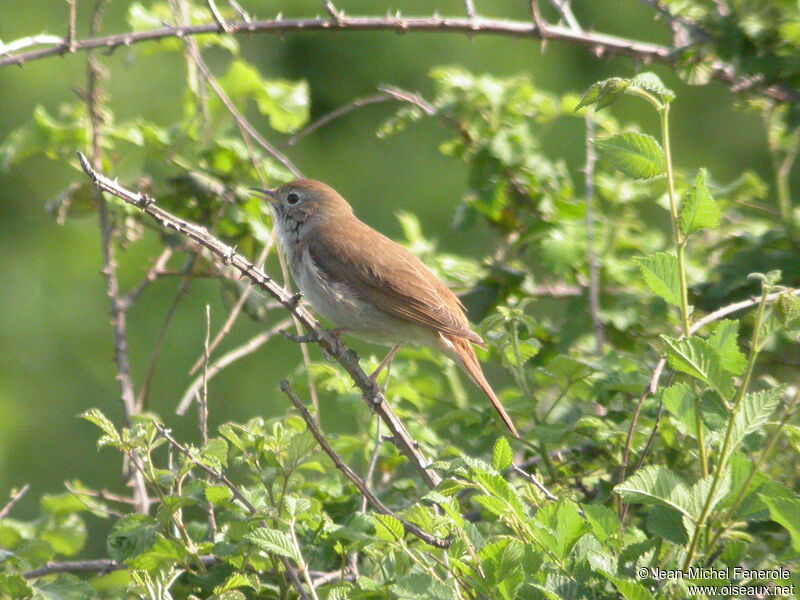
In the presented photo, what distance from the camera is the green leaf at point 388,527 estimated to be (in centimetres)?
192

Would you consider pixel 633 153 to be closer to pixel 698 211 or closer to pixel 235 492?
pixel 698 211

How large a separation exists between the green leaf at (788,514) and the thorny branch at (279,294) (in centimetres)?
78

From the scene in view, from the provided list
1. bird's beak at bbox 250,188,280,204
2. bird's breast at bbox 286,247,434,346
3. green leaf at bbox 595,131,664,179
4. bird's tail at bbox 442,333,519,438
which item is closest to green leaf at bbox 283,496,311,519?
green leaf at bbox 595,131,664,179

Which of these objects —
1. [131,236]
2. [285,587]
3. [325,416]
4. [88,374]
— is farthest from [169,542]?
[88,374]

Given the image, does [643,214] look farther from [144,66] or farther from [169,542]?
[169,542]

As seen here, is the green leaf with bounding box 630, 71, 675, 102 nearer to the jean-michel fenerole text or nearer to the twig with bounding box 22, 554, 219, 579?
the jean-michel fenerole text

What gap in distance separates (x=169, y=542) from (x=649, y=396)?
133 cm

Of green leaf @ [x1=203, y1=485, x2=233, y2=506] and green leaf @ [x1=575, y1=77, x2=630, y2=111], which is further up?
green leaf @ [x1=575, y1=77, x2=630, y2=111]

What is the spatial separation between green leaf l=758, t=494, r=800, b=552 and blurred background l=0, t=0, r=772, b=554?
20.9 feet

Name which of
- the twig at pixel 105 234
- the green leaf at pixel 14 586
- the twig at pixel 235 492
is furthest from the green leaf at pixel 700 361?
the twig at pixel 105 234

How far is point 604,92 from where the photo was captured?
214 centimetres

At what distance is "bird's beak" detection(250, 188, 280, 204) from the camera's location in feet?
12.8

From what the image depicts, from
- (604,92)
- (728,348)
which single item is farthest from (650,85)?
(728,348)

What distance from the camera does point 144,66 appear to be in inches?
337
